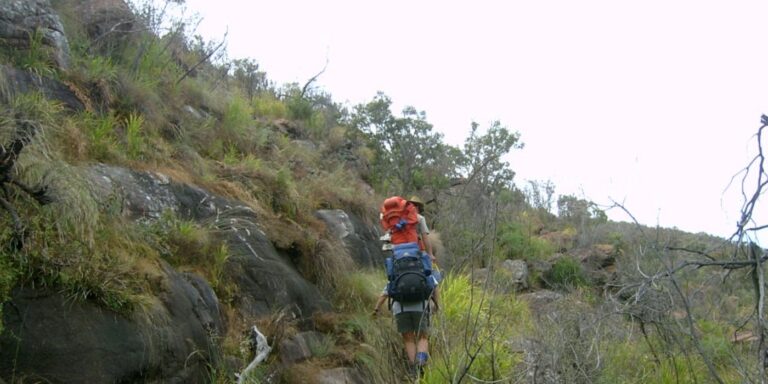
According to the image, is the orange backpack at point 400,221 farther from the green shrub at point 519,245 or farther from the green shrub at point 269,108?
the green shrub at point 519,245

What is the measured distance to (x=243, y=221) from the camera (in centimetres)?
782

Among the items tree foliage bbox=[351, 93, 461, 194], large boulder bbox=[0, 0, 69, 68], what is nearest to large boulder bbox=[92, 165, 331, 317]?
large boulder bbox=[0, 0, 69, 68]

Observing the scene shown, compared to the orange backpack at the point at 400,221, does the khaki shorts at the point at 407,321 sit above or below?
below

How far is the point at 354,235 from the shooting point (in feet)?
34.1

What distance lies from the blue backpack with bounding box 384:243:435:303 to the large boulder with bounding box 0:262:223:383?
1.86 metres

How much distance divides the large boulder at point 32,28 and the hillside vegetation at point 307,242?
91 mm

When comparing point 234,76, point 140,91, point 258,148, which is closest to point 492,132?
point 234,76

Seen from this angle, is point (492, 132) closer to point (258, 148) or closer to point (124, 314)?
point (258, 148)

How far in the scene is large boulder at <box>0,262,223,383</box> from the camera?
4.37 meters

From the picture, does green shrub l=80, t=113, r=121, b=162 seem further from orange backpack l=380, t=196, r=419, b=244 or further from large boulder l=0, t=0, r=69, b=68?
orange backpack l=380, t=196, r=419, b=244

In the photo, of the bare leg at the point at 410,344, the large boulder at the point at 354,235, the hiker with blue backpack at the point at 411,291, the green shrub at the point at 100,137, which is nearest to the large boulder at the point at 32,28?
the green shrub at the point at 100,137

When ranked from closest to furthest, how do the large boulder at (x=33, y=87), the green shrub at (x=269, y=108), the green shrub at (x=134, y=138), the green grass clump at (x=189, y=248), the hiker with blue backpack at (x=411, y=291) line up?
the green grass clump at (x=189, y=248) → the hiker with blue backpack at (x=411, y=291) → the large boulder at (x=33, y=87) → the green shrub at (x=134, y=138) → the green shrub at (x=269, y=108)

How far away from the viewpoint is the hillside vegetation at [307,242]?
4.89 m

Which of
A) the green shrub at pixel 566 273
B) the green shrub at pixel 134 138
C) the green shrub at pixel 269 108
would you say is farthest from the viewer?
the green shrub at pixel 566 273
